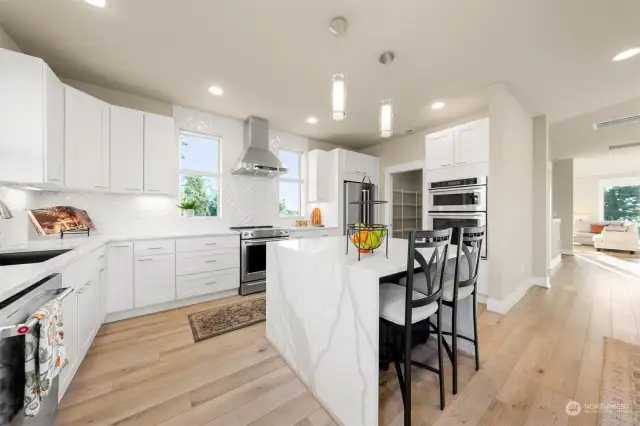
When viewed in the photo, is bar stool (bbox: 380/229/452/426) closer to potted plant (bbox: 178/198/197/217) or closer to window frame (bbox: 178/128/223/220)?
potted plant (bbox: 178/198/197/217)

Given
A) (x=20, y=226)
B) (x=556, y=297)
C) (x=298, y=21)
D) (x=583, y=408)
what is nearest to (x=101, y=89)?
(x=20, y=226)

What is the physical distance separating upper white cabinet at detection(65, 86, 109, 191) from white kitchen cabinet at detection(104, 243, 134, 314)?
2.32ft

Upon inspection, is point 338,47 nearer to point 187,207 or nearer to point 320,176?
point 320,176

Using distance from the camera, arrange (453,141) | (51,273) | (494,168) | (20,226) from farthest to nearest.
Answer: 1. (453,141)
2. (494,168)
3. (20,226)
4. (51,273)

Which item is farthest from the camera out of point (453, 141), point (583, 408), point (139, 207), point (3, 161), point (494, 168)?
point (453, 141)

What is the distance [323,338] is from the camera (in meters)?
1.50

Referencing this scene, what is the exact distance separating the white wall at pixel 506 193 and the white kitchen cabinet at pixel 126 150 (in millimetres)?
4208

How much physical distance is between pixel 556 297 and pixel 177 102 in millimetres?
5904

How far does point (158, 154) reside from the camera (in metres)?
3.08

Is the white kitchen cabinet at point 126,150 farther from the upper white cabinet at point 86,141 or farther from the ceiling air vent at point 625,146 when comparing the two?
the ceiling air vent at point 625,146

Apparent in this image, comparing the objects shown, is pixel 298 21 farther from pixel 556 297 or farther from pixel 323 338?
pixel 556 297

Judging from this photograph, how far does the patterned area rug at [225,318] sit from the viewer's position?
2436mm

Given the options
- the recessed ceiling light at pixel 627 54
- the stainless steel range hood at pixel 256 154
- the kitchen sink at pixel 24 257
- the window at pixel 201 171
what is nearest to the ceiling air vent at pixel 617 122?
the recessed ceiling light at pixel 627 54

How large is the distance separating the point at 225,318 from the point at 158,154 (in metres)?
2.17
